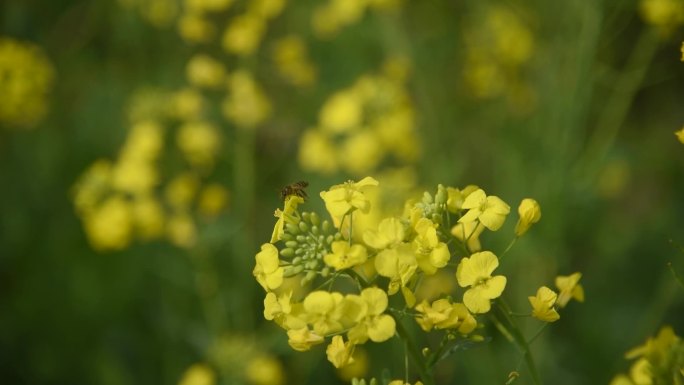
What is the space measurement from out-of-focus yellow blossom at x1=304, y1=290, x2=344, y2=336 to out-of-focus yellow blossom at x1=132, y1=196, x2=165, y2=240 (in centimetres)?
189

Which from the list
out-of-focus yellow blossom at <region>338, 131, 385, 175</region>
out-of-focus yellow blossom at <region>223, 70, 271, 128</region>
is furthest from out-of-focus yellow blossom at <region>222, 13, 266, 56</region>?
out-of-focus yellow blossom at <region>338, 131, 385, 175</region>

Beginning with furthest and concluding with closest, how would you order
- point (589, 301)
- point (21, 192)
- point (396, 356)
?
point (21, 192) < point (589, 301) < point (396, 356)

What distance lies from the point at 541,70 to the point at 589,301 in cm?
109

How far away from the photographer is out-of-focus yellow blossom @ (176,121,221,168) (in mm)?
3229

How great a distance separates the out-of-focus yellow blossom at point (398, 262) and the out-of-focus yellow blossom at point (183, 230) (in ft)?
6.10

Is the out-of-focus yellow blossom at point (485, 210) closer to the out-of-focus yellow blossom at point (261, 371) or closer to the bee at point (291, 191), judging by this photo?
the bee at point (291, 191)

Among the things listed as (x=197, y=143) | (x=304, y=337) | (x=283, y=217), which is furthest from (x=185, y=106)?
(x=304, y=337)

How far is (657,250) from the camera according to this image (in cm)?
399

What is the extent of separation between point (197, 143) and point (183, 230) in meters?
0.38

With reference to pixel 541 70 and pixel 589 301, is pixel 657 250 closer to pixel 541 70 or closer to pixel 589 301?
pixel 589 301

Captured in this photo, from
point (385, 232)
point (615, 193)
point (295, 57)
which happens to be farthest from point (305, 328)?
point (615, 193)

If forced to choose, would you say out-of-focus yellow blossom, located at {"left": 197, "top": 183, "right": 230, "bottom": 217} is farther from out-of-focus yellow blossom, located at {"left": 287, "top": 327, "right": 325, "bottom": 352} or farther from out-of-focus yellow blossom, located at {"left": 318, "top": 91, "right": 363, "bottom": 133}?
out-of-focus yellow blossom, located at {"left": 287, "top": 327, "right": 325, "bottom": 352}

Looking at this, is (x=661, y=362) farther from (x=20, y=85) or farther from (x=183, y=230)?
(x=20, y=85)

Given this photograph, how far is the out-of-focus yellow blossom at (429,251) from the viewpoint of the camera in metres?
1.32
